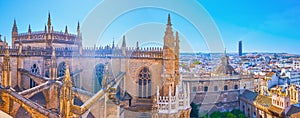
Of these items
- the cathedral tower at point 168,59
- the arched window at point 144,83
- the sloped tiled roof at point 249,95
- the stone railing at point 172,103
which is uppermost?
the cathedral tower at point 168,59

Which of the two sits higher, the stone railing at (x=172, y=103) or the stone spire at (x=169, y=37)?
the stone spire at (x=169, y=37)

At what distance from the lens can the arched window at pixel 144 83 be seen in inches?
579

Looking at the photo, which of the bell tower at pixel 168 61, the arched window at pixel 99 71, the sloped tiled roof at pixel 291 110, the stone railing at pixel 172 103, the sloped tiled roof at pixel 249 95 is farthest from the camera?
the sloped tiled roof at pixel 249 95

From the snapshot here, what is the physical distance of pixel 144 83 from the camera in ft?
48.7

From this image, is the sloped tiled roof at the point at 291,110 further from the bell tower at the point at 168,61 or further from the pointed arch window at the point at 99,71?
the pointed arch window at the point at 99,71

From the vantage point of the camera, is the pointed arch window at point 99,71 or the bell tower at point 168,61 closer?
the bell tower at point 168,61

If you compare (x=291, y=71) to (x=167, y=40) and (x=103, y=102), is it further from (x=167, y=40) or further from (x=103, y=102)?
(x=103, y=102)

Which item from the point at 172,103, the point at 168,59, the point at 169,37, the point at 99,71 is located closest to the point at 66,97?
the point at 172,103

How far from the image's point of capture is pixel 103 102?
10.2 metres

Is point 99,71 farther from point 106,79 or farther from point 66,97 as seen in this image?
point 66,97

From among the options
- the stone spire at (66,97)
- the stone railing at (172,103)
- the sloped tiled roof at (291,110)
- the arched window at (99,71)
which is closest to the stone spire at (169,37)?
the stone railing at (172,103)

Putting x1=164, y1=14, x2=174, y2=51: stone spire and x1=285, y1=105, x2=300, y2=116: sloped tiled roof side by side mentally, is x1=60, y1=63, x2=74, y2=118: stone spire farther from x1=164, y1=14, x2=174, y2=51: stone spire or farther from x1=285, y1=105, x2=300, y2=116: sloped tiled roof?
x1=285, y1=105, x2=300, y2=116: sloped tiled roof

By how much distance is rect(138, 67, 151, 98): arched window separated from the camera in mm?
14719

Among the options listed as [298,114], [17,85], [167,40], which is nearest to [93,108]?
[167,40]
